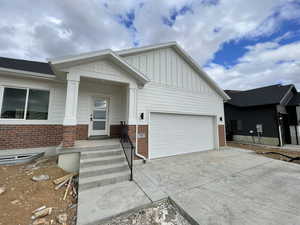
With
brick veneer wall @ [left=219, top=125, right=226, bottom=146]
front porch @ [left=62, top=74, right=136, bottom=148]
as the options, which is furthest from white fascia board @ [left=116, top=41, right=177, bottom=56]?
brick veneer wall @ [left=219, top=125, right=226, bottom=146]

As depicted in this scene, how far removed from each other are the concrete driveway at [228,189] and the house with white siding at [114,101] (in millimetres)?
2005

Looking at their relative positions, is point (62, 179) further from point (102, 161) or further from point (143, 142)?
point (143, 142)

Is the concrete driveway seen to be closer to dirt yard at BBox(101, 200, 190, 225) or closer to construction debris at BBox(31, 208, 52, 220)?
dirt yard at BBox(101, 200, 190, 225)

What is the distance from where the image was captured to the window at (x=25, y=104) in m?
5.04

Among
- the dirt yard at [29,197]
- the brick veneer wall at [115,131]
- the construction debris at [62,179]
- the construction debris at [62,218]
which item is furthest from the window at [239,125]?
the construction debris at [62,218]

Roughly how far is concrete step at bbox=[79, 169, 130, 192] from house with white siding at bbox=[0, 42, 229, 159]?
64.9 inches

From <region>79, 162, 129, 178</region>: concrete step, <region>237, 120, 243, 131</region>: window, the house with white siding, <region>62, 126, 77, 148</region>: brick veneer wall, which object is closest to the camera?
<region>79, 162, 129, 178</region>: concrete step

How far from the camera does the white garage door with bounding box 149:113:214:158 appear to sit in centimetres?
637

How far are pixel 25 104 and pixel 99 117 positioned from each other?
2.93 metres

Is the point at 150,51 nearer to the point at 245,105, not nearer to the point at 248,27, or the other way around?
the point at 248,27

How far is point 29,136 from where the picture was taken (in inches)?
205

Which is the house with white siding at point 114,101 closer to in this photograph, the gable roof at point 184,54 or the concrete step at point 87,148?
the gable roof at point 184,54

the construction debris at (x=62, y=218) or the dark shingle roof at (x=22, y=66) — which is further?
the dark shingle roof at (x=22, y=66)

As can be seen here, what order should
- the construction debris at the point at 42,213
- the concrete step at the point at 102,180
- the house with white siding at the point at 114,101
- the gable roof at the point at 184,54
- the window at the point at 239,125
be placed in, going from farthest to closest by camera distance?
the window at the point at 239,125 → the gable roof at the point at 184,54 → the house with white siding at the point at 114,101 → the concrete step at the point at 102,180 → the construction debris at the point at 42,213
